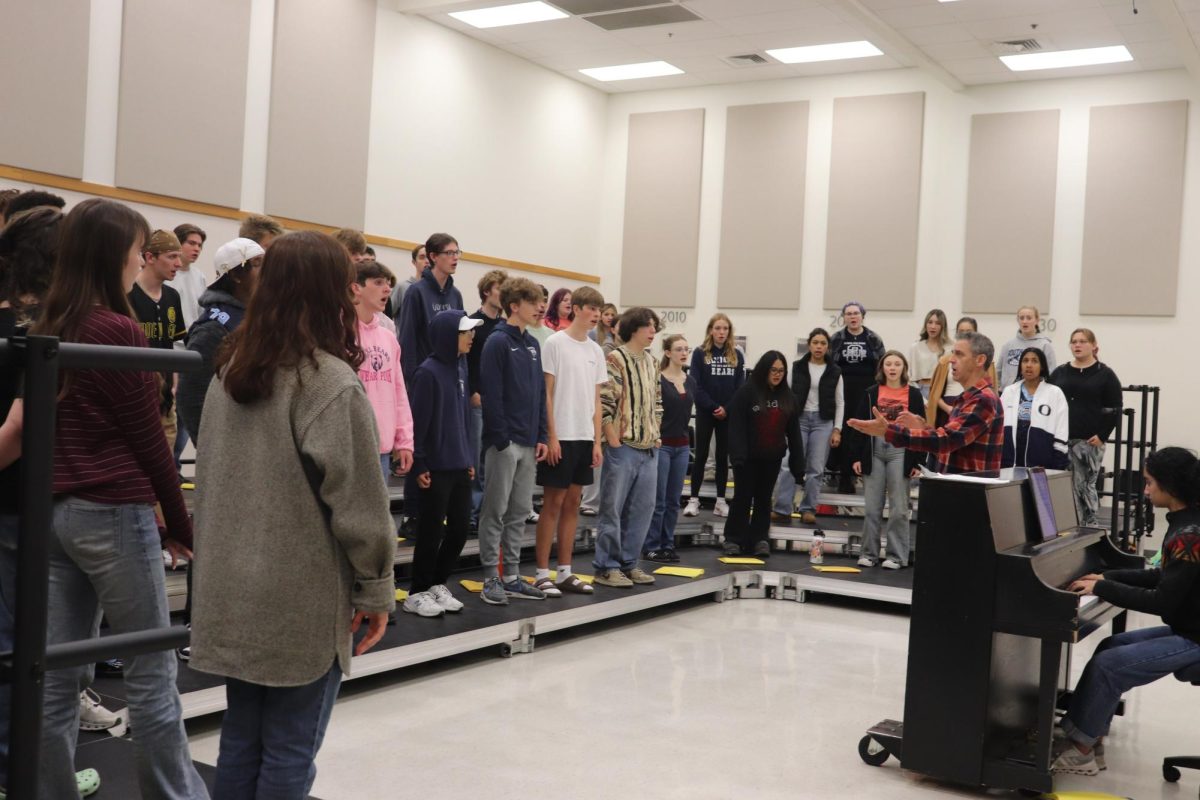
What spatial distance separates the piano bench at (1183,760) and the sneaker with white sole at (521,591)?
9.41 ft

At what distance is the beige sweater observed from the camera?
1.96 metres

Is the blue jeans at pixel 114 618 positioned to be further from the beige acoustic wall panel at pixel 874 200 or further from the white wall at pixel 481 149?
the beige acoustic wall panel at pixel 874 200

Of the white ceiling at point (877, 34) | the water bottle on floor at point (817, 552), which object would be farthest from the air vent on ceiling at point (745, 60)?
the water bottle on floor at point (817, 552)

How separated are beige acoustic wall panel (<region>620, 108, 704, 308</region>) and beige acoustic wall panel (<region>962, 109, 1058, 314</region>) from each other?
291cm

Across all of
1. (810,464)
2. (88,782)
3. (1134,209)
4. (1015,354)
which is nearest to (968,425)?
(88,782)

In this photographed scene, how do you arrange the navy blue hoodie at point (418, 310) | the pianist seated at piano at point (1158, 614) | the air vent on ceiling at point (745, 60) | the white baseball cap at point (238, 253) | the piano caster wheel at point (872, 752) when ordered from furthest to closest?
the air vent on ceiling at point (745, 60), the navy blue hoodie at point (418, 310), the piano caster wheel at point (872, 752), the pianist seated at piano at point (1158, 614), the white baseball cap at point (238, 253)

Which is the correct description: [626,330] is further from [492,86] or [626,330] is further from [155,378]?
[492,86]

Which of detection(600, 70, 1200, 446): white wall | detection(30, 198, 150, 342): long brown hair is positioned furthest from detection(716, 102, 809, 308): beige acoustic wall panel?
detection(30, 198, 150, 342): long brown hair

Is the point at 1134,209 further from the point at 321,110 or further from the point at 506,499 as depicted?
the point at 506,499

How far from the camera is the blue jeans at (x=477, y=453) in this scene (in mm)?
6293

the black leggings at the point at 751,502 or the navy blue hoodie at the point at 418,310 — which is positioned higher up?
the navy blue hoodie at the point at 418,310

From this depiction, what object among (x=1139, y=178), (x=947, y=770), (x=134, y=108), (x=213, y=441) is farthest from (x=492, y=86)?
(x=213, y=441)

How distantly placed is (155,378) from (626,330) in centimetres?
398

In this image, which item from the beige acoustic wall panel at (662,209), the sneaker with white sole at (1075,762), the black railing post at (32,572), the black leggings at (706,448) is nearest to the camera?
the black railing post at (32,572)
